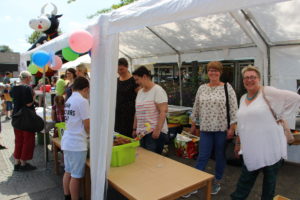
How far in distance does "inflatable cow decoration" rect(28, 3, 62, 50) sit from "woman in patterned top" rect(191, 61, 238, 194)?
5598 mm

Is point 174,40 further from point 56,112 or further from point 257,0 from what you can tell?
point 257,0

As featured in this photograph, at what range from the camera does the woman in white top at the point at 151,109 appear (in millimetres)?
2555

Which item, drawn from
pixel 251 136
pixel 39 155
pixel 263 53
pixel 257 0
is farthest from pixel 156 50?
pixel 257 0

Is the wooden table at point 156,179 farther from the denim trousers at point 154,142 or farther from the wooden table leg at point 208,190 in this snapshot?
the denim trousers at point 154,142

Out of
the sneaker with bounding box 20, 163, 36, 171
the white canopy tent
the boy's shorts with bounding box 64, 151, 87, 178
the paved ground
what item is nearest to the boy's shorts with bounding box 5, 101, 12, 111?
the white canopy tent

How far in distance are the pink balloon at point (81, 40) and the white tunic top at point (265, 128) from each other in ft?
4.65

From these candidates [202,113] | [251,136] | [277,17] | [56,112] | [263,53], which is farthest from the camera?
[56,112]

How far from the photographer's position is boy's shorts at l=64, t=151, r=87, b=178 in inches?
92.0

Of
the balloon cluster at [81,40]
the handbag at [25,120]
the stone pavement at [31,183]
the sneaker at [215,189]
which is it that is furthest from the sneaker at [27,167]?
the sneaker at [215,189]

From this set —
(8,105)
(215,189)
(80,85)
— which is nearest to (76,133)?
(80,85)

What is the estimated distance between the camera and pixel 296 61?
3328 mm

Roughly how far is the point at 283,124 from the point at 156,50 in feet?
12.1

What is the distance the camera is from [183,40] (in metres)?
4.50

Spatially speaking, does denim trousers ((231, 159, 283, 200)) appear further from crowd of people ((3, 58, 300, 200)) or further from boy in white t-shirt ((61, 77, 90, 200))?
boy in white t-shirt ((61, 77, 90, 200))
